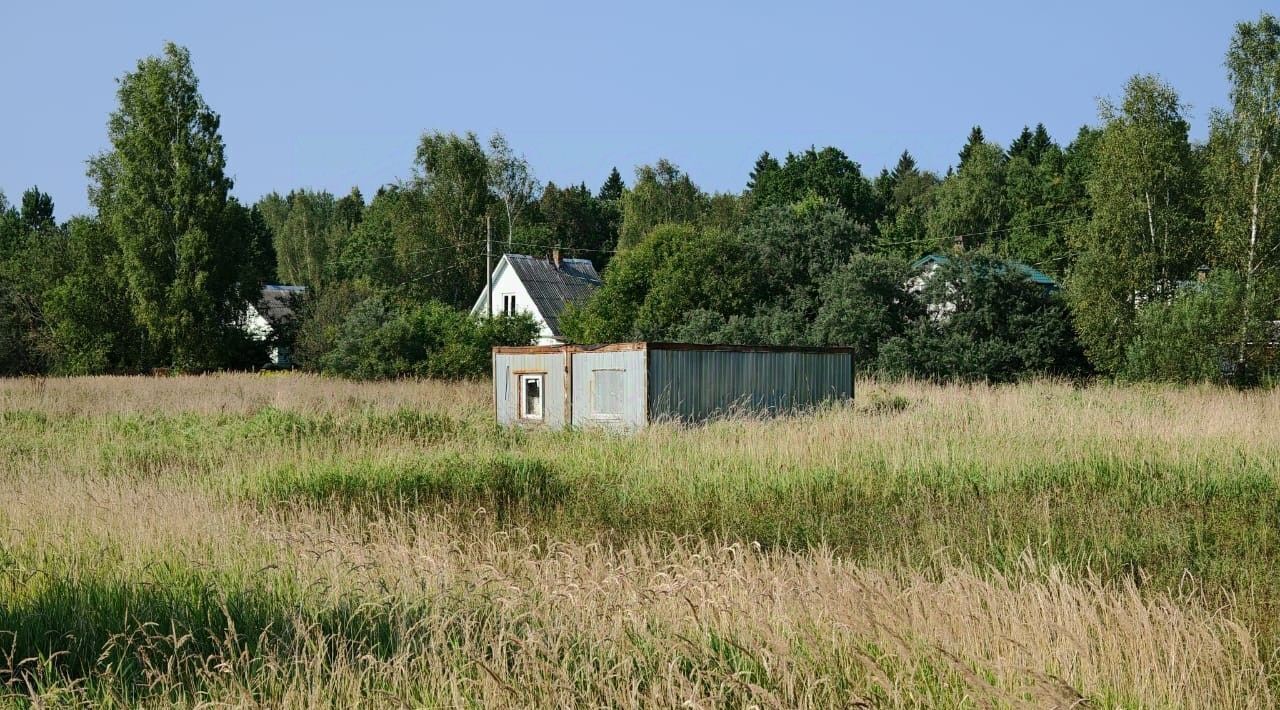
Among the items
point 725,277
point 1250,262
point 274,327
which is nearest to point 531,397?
point 725,277

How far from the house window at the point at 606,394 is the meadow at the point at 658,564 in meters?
1.97

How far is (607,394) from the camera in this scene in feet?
64.8

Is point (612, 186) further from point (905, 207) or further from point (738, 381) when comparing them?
point (738, 381)

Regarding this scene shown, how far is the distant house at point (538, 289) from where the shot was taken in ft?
157

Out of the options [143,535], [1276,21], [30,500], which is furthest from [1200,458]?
[1276,21]

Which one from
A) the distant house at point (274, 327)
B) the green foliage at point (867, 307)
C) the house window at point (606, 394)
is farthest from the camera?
the distant house at point (274, 327)

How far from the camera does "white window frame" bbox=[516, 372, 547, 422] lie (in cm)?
2141

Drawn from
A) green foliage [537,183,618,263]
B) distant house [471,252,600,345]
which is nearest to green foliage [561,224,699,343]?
distant house [471,252,600,345]

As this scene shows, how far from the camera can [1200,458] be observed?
12516 millimetres

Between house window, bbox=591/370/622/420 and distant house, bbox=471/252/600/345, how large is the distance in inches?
1037

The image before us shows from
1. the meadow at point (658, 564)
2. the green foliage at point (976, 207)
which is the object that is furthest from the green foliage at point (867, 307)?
the green foliage at point (976, 207)

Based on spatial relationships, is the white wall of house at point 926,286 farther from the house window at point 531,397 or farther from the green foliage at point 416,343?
the house window at point 531,397

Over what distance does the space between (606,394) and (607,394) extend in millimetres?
37

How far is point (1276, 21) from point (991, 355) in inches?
465
